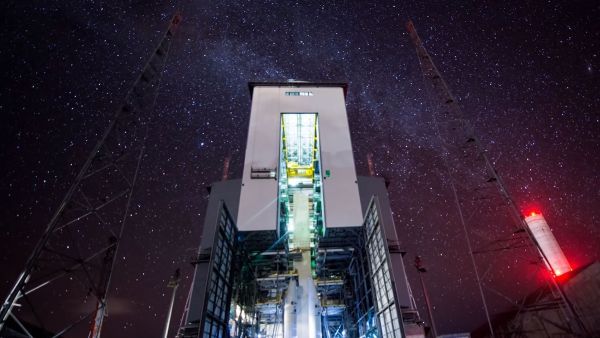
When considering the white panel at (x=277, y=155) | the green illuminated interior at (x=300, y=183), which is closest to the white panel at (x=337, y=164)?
the white panel at (x=277, y=155)

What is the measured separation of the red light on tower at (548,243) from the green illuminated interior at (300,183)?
30863mm

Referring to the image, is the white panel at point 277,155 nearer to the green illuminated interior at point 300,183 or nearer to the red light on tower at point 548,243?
the green illuminated interior at point 300,183

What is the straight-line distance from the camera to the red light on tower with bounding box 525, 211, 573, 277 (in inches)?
1384

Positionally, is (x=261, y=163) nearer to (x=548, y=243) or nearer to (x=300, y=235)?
(x=300, y=235)

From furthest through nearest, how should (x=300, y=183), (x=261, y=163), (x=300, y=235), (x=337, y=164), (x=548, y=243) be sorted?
(x=548, y=243) → (x=300, y=183) → (x=337, y=164) → (x=261, y=163) → (x=300, y=235)

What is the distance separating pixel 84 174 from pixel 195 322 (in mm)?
10184

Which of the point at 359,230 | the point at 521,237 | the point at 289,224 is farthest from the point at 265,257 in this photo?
the point at 521,237

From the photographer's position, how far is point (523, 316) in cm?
2027

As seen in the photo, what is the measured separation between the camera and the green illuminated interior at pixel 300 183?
17.9 m

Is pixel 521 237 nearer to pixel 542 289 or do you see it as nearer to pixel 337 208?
pixel 542 289

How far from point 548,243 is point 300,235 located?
36678 mm

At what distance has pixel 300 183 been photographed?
66.6 feet

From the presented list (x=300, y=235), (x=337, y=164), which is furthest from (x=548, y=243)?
(x=300, y=235)

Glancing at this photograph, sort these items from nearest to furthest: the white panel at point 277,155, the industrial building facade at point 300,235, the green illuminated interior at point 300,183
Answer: the industrial building facade at point 300,235 → the white panel at point 277,155 → the green illuminated interior at point 300,183
